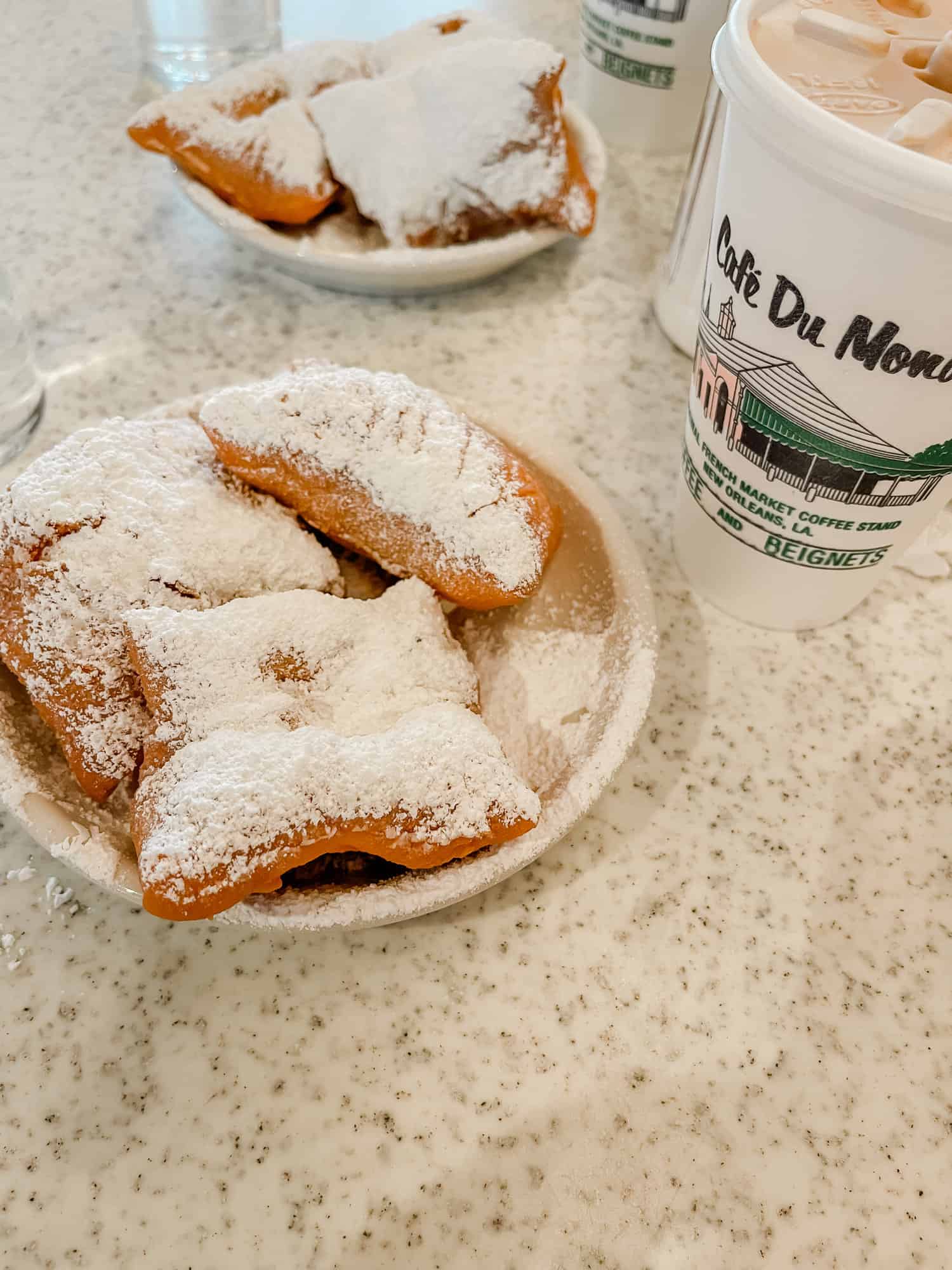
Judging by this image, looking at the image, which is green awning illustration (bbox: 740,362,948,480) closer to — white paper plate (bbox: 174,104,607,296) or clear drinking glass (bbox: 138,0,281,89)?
white paper plate (bbox: 174,104,607,296)

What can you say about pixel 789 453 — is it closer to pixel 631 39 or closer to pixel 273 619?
pixel 273 619

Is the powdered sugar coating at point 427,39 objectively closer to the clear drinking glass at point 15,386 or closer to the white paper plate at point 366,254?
the white paper plate at point 366,254

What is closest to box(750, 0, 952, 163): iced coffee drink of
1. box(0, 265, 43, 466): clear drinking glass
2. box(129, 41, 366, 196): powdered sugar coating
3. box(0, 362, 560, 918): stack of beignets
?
box(0, 362, 560, 918): stack of beignets

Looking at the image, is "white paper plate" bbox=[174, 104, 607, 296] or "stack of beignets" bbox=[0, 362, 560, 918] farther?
"white paper plate" bbox=[174, 104, 607, 296]

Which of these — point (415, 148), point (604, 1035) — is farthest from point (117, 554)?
point (415, 148)

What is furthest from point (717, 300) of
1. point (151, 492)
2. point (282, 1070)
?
point (282, 1070)

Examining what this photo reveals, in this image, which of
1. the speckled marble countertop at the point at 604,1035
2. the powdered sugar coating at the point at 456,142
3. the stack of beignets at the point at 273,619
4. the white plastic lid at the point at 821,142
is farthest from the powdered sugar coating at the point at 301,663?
the powdered sugar coating at the point at 456,142
